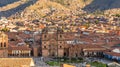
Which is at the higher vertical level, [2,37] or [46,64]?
[2,37]

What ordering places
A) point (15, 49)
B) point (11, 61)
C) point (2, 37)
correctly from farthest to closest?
point (15, 49)
point (2, 37)
point (11, 61)

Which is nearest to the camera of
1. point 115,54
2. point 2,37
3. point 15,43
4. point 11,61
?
point 11,61

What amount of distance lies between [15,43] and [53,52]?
10.1 metres

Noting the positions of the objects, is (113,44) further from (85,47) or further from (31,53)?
(31,53)

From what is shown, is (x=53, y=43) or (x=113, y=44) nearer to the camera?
(x=53, y=43)

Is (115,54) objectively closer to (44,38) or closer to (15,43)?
(44,38)

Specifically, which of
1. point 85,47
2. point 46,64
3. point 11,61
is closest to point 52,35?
point 85,47

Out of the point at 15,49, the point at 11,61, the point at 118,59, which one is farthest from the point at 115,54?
the point at 11,61

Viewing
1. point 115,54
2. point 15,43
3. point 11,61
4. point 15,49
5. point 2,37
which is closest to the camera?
point 11,61

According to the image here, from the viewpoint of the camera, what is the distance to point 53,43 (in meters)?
78.6

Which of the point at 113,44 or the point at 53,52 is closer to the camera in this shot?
the point at 53,52

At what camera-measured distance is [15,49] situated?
78.2 m

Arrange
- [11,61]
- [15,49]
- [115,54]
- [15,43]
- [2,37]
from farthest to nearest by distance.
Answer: [15,43] < [15,49] < [115,54] < [2,37] < [11,61]

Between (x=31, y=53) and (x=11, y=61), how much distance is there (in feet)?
130
